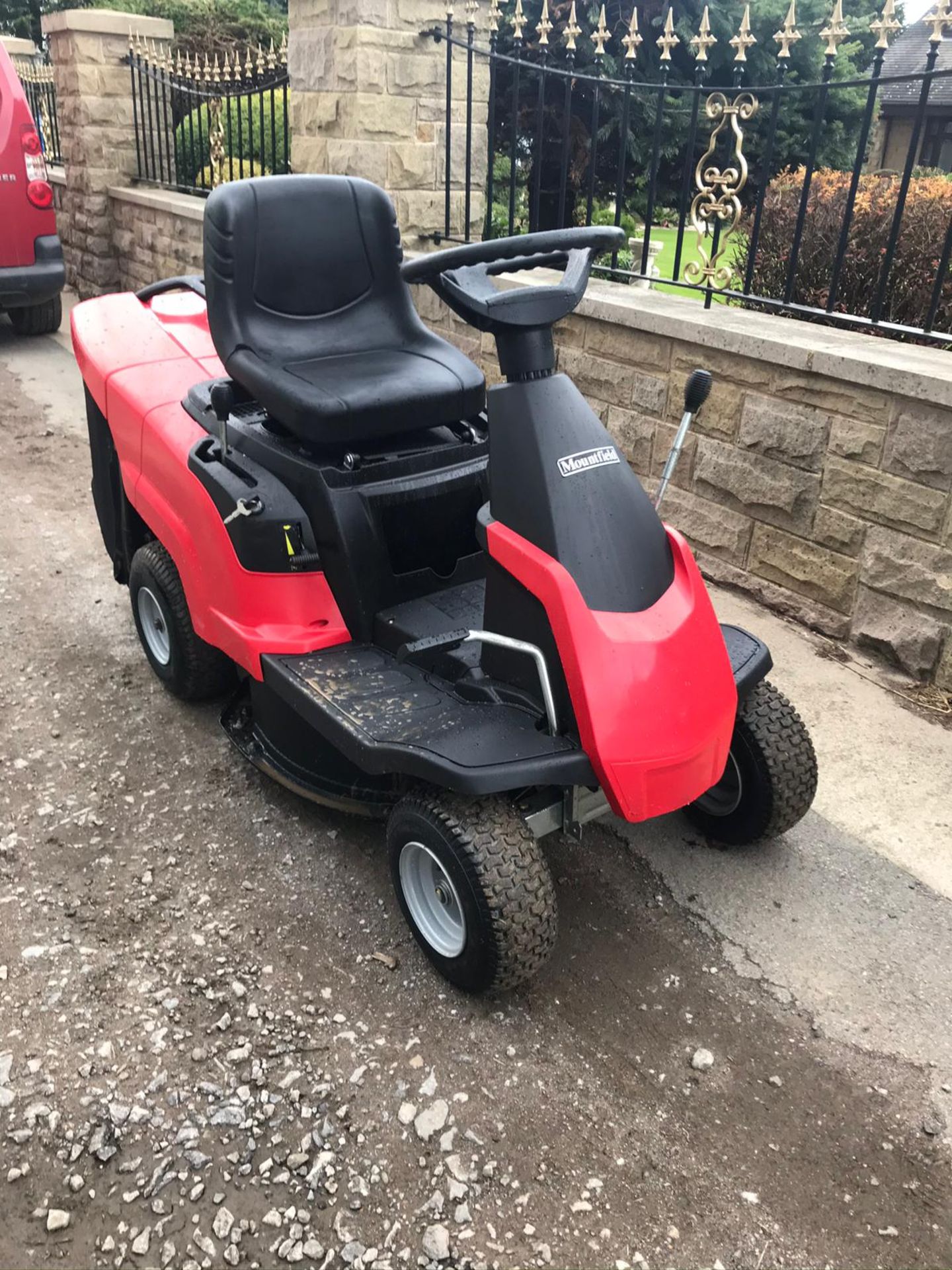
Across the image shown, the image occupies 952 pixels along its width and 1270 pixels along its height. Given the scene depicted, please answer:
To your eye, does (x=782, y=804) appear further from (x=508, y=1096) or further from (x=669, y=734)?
(x=508, y=1096)

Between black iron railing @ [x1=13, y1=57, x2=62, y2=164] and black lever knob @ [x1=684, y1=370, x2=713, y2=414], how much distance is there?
9062mm

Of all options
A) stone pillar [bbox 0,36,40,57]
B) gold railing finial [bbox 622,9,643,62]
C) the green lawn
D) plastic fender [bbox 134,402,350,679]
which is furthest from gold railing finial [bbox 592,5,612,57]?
stone pillar [bbox 0,36,40,57]

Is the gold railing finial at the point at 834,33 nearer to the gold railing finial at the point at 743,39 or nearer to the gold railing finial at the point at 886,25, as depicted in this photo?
the gold railing finial at the point at 886,25

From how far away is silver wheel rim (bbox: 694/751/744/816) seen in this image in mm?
2627

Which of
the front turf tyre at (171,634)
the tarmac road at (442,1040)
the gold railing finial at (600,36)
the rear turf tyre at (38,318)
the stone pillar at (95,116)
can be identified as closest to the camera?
the tarmac road at (442,1040)

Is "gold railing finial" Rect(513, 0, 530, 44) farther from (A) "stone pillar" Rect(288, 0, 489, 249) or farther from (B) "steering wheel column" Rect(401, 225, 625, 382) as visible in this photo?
(B) "steering wheel column" Rect(401, 225, 625, 382)

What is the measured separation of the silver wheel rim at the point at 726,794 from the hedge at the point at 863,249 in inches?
101

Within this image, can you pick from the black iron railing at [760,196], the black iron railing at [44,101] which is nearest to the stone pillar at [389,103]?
the black iron railing at [760,196]

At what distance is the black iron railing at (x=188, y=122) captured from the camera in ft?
24.4

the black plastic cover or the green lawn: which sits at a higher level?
the black plastic cover

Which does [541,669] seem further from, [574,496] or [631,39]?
[631,39]

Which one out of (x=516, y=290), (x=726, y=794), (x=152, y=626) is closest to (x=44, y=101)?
(x=152, y=626)

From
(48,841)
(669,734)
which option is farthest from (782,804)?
(48,841)

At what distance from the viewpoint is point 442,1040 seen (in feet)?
7.20
